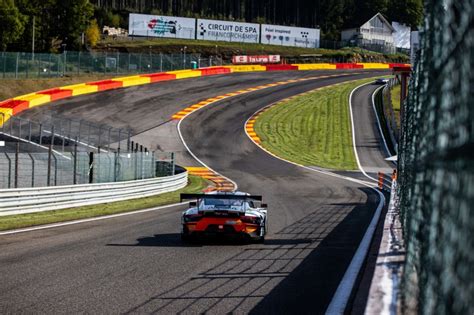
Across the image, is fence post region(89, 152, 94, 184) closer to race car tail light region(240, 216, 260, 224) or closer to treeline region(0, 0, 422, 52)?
race car tail light region(240, 216, 260, 224)

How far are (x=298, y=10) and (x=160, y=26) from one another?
246 feet

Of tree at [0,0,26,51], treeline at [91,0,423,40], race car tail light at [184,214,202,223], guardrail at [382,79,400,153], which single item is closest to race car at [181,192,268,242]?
race car tail light at [184,214,202,223]

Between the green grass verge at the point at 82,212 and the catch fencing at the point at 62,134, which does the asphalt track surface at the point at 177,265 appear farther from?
the catch fencing at the point at 62,134

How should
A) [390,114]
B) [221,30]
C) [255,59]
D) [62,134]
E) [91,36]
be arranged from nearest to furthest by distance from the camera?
[62,134]
[390,114]
[255,59]
[91,36]
[221,30]

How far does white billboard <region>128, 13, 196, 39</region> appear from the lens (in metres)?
97.7

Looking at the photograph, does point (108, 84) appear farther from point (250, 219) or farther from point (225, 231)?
point (225, 231)

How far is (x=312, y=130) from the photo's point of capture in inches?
2298

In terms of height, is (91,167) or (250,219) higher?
(250,219)

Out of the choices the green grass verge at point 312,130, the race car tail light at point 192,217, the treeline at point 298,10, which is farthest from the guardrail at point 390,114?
the treeline at point 298,10

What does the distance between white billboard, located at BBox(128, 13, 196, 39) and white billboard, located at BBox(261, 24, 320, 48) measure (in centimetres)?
1078

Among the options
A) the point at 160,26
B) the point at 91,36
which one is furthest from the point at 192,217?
the point at 160,26

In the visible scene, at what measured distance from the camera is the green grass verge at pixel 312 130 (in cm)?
5047

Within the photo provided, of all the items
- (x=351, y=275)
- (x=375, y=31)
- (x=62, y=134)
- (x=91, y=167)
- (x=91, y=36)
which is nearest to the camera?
(x=351, y=275)

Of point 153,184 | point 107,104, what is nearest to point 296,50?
point 107,104
